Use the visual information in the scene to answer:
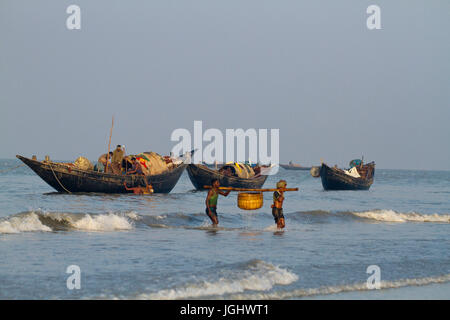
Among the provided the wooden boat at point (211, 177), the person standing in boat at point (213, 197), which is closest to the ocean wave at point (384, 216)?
the person standing in boat at point (213, 197)

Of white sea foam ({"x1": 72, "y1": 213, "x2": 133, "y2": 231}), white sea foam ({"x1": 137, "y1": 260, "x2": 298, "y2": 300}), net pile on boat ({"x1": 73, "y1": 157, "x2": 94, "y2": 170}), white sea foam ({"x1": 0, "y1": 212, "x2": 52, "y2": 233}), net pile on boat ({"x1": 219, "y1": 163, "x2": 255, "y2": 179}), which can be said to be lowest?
net pile on boat ({"x1": 219, "y1": 163, "x2": 255, "y2": 179})

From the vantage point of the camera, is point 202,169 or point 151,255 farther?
point 202,169

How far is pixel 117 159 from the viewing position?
108ft

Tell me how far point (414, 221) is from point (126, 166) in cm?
1669

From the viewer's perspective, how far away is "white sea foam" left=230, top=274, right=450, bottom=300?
9.23m

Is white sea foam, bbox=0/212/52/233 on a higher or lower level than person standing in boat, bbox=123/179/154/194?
higher

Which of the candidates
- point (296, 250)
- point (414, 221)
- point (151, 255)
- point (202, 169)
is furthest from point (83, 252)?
point (202, 169)

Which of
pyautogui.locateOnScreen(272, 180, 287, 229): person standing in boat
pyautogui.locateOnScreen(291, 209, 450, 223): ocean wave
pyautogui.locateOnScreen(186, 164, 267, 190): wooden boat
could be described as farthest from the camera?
pyautogui.locateOnScreen(186, 164, 267, 190): wooden boat

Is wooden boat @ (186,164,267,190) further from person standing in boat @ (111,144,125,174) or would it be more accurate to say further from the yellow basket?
the yellow basket

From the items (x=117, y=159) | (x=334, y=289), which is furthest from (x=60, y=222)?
(x=117, y=159)

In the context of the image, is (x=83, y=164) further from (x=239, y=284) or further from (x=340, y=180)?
(x=239, y=284)

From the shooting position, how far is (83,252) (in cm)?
1265

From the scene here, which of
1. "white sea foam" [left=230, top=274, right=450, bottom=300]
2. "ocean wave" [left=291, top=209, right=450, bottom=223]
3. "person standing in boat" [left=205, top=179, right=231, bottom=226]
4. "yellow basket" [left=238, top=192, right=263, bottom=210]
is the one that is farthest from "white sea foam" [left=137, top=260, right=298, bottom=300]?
"ocean wave" [left=291, top=209, right=450, bottom=223]
